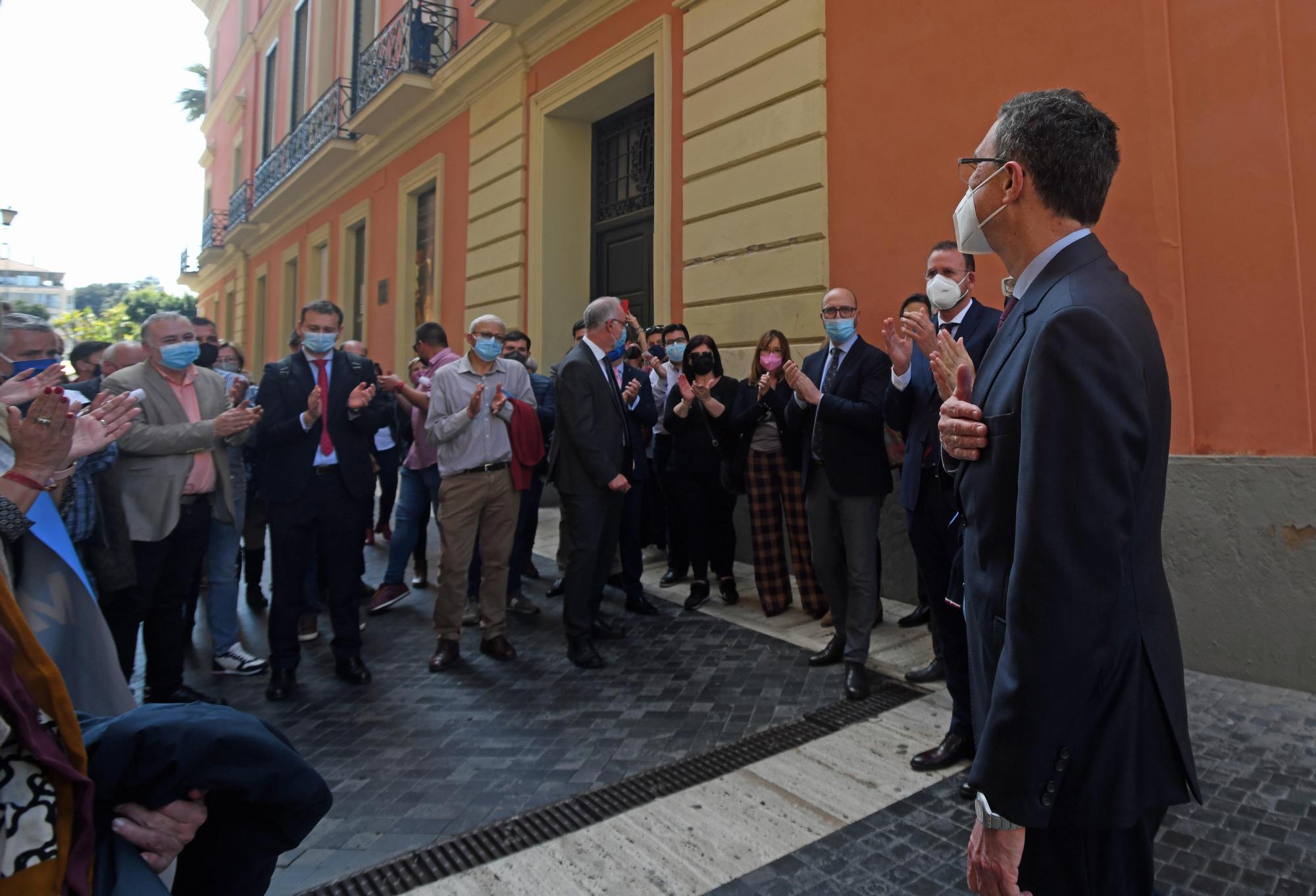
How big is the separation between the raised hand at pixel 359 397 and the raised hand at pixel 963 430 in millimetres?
3545

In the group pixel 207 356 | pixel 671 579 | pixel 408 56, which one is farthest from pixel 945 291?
pixel 408 56

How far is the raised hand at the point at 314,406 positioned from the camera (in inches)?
161

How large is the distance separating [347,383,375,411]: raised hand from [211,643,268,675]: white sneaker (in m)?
1.66

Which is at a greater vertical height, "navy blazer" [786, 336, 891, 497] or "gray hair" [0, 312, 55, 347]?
"gray hair" [0, 312, 55, 347]

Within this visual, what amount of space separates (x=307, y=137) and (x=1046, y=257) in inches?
730

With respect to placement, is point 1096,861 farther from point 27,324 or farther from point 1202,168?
point 27,324

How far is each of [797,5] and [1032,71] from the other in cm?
236

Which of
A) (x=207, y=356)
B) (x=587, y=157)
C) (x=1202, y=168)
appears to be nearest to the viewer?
(x=1202, y=168)

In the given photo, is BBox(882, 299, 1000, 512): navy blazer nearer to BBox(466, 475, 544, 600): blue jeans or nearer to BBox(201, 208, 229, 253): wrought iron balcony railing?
BBox(466, 475, 544, 600): blue jeans

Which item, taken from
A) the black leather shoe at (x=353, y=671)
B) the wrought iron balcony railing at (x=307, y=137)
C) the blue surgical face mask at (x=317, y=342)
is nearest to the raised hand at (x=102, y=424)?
the blue surgical face mask at (x=317, y=342)

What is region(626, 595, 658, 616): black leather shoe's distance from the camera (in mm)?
5562

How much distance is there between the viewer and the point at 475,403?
4582mm

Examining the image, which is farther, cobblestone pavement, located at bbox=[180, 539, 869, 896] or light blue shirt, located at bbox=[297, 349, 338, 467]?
light blue shirt, located at bbox=[297, 349, 338, 467]

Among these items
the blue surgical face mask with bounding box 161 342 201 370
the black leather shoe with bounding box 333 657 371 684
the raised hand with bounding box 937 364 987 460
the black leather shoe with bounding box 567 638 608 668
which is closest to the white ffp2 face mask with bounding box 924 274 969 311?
the raised hand with bounding box 937 364 987 460
